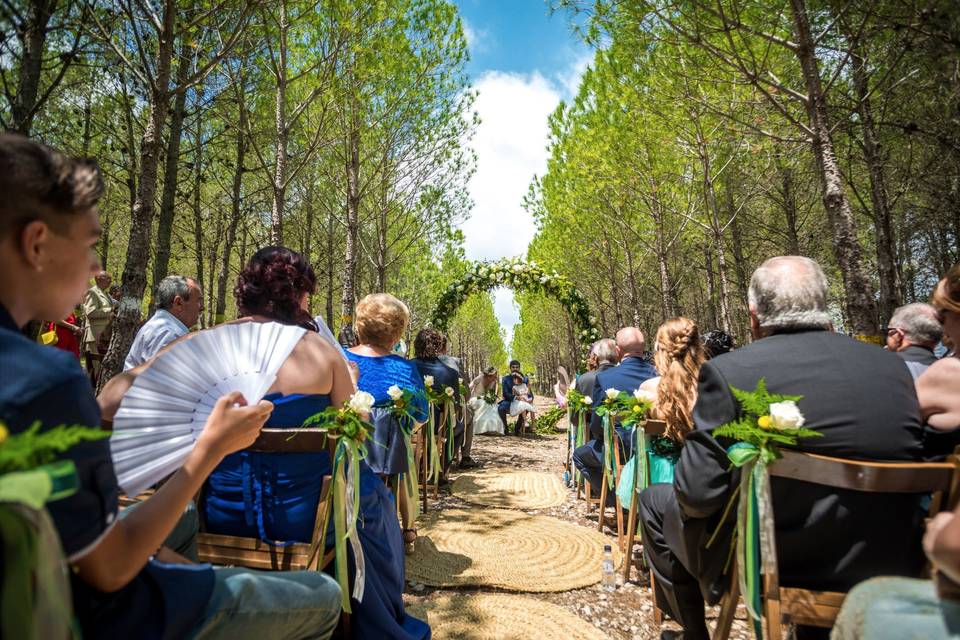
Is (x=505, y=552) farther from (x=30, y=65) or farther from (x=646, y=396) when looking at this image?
Answer: (x=30, y=65)

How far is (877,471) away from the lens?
156 centimetres

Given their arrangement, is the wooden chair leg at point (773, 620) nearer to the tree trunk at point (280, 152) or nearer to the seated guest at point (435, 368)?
the seated guest at point (435, 368)

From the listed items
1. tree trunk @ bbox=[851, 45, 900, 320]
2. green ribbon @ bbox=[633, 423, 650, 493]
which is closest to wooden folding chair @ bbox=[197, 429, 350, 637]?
green ribbon @ bbox=[633, 423, 650, 493]

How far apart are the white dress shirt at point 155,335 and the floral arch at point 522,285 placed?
709cm

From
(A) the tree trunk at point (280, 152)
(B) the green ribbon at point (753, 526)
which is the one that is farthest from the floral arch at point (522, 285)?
(B) the green ribbon at point (753, 526)

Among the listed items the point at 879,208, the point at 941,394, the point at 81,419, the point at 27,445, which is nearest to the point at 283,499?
the point at 81,419

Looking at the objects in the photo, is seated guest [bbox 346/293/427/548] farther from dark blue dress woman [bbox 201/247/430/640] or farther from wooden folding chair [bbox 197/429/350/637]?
wooden folding chair [bbox 197/429/350/637]

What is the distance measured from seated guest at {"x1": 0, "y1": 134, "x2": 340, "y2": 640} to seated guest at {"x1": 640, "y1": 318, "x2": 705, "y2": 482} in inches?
97.8

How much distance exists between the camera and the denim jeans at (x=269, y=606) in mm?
1321

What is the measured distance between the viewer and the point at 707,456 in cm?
192

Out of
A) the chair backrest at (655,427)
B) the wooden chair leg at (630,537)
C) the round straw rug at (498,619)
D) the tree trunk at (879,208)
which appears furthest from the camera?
the tree trunk at (879,208)

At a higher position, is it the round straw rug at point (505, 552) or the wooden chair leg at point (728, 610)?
the wooden chair leg at point (728, 610)

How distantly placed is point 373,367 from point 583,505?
341cm

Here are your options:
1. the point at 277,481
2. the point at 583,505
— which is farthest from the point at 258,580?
the point at 583,505
